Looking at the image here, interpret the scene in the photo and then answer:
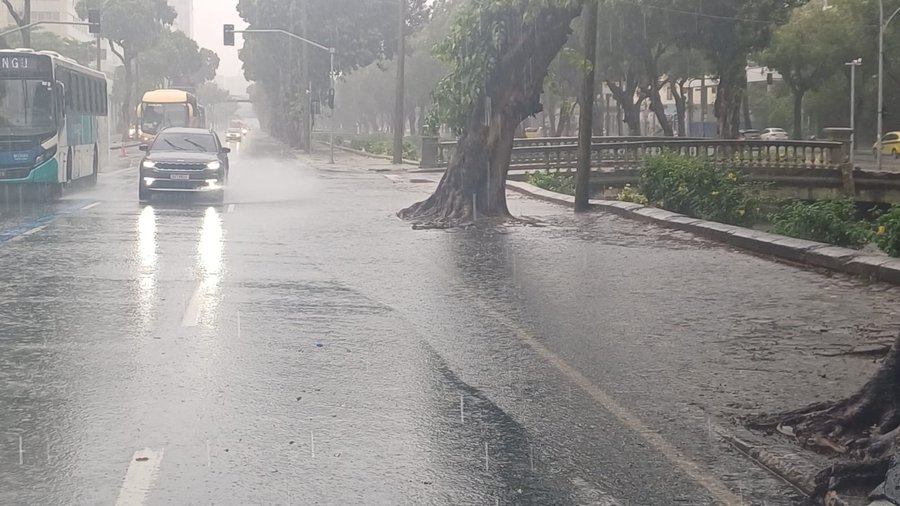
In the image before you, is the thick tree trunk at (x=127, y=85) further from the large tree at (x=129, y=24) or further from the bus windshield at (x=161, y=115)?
the bus windshield at (x=161, y=115)

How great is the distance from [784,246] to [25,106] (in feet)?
55.8

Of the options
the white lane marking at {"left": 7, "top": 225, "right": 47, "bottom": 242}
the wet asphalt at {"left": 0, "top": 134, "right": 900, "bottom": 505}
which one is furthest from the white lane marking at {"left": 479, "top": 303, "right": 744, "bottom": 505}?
the white lane marking at {"left": 7, "top": 225, "right": 47, "bottom": 242}

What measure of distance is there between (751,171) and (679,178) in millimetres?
12662

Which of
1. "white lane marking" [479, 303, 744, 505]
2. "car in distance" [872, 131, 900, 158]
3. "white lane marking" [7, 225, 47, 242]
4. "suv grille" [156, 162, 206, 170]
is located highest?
"car in distance" [872, 131, 900, 158]

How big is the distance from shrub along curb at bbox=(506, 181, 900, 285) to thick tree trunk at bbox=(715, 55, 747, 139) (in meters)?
26.8

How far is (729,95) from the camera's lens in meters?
47.8

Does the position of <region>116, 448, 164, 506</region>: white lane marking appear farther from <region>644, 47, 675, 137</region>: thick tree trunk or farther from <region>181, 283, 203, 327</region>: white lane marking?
<region>644, 47, 675, 137</region>: thick tree trunk

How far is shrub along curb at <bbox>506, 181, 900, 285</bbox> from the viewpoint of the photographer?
12.8 metres

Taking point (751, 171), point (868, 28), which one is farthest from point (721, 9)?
point (868, 28)

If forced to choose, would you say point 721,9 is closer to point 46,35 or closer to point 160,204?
point 160,204

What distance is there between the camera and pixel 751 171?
33.4m

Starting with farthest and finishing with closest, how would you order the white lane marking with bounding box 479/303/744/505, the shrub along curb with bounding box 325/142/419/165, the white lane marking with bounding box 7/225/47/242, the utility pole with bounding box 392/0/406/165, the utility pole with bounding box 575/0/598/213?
the shrub along curb with bounding box 325/142/419/165
the utility pole with bounding box 392/0/406/165
the utility pole with bounding box 575/0/598/213
the white lane marking with bounding box 7/225/47/242
the white lane marking with bounding box 479/303/744/505

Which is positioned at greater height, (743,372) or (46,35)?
(46,35)

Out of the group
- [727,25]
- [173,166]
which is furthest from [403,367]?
[727,25]
